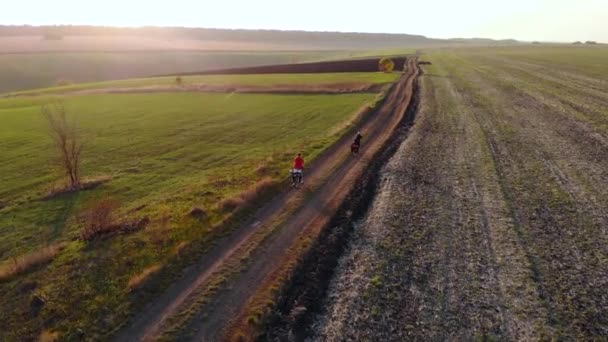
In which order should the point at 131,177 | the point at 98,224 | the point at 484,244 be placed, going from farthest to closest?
1. the point at 131,177
2. the point at 98,224
3. the point at 484,244

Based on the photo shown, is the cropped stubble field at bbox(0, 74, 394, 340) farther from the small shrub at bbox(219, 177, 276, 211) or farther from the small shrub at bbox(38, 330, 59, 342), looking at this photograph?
the small shrub at bbox(219, 177, 276, 211)

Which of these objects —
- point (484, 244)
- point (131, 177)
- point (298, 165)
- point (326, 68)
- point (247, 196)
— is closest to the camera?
point (484, 244)

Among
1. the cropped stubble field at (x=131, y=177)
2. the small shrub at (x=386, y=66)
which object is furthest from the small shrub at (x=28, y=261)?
the small shrub at (x=386, y=66)

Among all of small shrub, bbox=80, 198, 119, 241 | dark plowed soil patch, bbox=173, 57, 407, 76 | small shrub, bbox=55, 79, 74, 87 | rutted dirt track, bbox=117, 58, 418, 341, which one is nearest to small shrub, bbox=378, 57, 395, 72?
dark plowed soil patch, bbox=173, 57, 407, 76

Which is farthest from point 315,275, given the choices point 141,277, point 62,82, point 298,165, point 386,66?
point 62,82

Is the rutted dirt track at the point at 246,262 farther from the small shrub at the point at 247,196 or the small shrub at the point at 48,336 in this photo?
the small shrub at the point at 48,336

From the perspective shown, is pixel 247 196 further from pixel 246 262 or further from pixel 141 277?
pixel 141 277

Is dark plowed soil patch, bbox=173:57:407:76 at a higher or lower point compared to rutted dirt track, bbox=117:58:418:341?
higher
